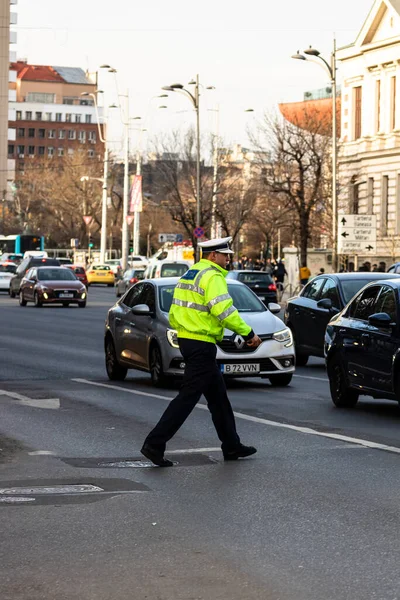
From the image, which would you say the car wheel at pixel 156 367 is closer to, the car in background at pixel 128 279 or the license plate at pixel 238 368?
the license plate at pixel 238 368

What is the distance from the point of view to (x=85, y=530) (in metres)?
8.41

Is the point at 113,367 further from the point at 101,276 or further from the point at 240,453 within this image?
the point at 101,276

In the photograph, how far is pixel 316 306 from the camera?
2381 centimetres

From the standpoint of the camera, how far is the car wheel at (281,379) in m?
19.7

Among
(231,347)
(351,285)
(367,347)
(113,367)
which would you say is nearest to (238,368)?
(231,347)

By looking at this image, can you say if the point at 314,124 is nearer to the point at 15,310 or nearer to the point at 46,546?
the point at 15,310

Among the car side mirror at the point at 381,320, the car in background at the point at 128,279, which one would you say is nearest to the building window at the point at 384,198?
the car in background at the point at 128,279

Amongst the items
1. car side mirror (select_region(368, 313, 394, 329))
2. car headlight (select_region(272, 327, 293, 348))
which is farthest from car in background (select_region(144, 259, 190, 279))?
car side mirror (select_region(368, 313, 394, 329))

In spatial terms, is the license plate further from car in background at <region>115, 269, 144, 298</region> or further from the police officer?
car in background at <region>115, 269, 144, 298</region>

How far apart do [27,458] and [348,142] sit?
77695 mm

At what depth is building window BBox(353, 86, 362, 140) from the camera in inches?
3482

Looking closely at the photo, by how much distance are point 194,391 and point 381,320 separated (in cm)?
397

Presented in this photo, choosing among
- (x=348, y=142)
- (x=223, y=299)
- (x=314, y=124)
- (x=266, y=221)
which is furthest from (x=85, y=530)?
(x=266, y=221)

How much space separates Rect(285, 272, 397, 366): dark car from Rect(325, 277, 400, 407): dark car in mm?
5653
